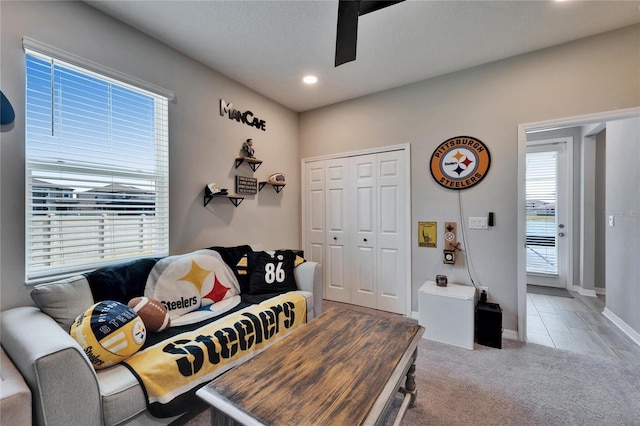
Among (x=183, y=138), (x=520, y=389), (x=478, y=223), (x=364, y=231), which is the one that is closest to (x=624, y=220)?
(x=478, y=223)

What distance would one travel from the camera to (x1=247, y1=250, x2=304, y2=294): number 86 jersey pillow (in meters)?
2.47

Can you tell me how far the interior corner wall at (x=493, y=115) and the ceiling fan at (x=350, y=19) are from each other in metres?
1.92

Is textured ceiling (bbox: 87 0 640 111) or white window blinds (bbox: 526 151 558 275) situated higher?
textured ceiling (bbox: 87 0 640 111)

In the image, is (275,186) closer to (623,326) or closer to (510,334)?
(510,334)

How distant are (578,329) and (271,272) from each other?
3201mm

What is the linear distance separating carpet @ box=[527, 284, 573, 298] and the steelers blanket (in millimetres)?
4110

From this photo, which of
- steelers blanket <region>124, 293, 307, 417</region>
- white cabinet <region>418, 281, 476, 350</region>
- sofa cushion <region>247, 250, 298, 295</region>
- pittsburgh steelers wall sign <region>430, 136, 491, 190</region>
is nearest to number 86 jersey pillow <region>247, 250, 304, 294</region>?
sofa cushion <region>247, 250, 298, 295</region>

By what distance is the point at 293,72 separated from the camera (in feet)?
9.23

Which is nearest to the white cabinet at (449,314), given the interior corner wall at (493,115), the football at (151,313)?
the interior corner wall at (493,115)

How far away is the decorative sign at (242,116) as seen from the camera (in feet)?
9.33

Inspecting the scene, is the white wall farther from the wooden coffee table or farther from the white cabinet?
the wooden coffee table

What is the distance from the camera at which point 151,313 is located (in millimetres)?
1697

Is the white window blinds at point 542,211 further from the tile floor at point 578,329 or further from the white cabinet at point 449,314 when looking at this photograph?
the white cabinet at point 449,314

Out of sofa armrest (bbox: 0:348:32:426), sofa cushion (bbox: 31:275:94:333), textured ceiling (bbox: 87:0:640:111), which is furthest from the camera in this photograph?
textured ceiling (bbox: 87:0:640:111)
